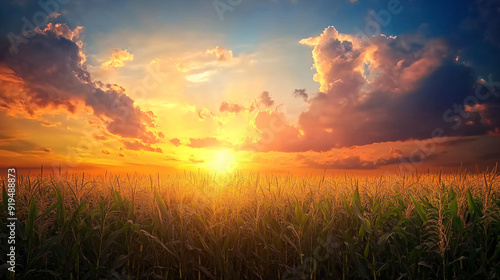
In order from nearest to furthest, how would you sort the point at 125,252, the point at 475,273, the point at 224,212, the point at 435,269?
the point at 475,273 → the point at 435,269 → the point at 125,252 → the point at 224,212

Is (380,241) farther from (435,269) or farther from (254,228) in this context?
(254,228)

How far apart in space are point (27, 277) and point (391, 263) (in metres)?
5.79

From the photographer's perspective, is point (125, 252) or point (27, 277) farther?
point (125, 252)

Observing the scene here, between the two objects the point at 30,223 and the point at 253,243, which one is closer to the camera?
the point at 30,223

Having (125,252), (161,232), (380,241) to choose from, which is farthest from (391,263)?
(125,252)

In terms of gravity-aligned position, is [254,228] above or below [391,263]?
above

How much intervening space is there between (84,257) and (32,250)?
2.59 ft

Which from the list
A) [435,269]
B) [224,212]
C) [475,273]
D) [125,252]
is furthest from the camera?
[224,212]

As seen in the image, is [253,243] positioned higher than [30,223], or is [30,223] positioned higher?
[30,223]

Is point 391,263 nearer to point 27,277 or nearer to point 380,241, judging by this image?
point 380,241

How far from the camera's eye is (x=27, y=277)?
4.79 m

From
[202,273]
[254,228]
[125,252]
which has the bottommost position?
[202,273]

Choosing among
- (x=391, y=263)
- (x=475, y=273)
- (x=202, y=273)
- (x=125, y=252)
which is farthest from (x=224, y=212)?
(x=475, y=273)

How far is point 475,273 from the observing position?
4766 millimetres
